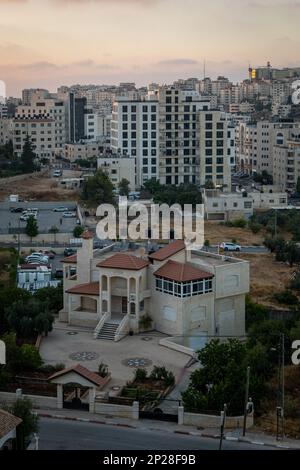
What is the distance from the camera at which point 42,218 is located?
33.4m

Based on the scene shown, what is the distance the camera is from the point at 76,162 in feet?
168

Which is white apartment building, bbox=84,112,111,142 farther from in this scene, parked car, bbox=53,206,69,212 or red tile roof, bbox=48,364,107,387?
red tile roof, bbox=48,364,107,387

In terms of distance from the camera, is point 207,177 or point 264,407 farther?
point 207,177

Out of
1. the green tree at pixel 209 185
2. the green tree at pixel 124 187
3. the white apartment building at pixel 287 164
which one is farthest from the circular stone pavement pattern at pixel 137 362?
the white apartment building at pixel 287 164

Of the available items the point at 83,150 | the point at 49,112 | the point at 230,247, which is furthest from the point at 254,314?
the point at 49,112

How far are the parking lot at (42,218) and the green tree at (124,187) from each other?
2803 millimetres

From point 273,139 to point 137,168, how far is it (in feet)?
28.6

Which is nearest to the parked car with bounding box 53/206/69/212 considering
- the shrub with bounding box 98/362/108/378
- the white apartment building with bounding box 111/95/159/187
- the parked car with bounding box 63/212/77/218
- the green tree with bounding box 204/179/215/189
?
the parked car with bounding box 63/212/77/218

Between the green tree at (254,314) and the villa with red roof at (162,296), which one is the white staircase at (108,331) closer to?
the villa with red roof at (162,296)

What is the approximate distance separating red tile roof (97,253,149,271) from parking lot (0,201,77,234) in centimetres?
1271

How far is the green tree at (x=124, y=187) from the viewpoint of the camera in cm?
3919

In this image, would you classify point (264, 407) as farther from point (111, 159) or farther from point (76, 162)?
point (76, 162)

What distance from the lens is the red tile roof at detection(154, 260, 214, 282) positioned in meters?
16.5
